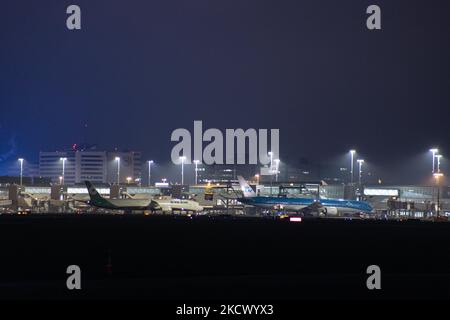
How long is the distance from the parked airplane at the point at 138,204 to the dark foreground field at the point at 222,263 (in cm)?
8071

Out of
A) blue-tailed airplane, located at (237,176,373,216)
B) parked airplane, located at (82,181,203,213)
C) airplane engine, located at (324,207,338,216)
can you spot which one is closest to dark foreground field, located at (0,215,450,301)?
blue-tailed airplane, located at (237,176,373,216)

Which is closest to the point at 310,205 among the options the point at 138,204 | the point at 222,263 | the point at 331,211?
the point at 331,211

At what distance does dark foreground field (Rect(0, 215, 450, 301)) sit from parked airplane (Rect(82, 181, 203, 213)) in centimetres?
8071

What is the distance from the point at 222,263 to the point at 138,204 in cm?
12575

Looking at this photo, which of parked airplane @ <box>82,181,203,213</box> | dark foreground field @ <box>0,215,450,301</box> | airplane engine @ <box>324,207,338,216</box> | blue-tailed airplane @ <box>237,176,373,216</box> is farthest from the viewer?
airplane engine @ <box>324,207,338,216</box>

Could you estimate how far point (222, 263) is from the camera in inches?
2176

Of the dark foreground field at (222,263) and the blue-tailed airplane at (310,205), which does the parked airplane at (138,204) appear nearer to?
the blue-tailed airplane at (310,205)

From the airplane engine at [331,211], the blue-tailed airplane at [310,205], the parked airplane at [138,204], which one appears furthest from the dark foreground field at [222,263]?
the airplane engine at [331,211]

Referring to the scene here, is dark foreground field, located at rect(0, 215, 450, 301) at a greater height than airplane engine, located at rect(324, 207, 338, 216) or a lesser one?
greater

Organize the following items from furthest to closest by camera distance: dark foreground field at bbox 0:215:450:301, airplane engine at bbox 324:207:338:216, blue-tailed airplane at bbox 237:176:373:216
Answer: airplane engine at bbox 324:207:338:216 < blue-tailed airplane at bbox 237:176:373:216 < dark foreground field at bbox 0:215:450:301

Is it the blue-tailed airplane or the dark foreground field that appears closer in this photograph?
the dark foreground field

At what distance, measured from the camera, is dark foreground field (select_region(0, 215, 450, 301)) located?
3869cm

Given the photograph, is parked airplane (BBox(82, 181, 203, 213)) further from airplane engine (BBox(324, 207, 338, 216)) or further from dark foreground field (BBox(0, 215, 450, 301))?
dark foreground field (BBox(0, 215, 450, 301))
